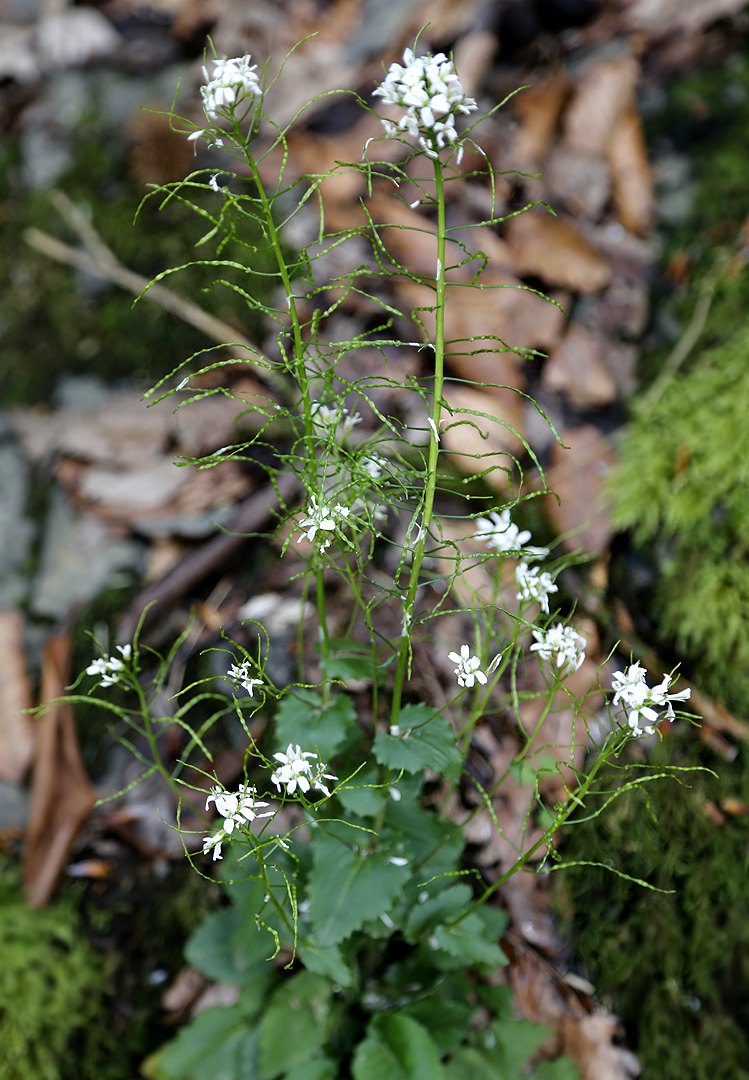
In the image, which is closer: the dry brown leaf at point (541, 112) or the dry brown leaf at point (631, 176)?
the dry brown leaf at point (631, 176)

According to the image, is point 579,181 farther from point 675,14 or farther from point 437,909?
point 437,909

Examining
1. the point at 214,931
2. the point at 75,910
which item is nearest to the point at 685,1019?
the point at 214,931

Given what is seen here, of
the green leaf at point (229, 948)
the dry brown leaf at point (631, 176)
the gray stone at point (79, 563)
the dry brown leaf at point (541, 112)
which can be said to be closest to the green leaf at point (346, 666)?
the green leaf at point (229, 948)

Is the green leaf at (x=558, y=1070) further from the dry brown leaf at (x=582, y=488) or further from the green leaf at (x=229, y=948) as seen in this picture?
the dry brown leaf at (x=582, y=488)

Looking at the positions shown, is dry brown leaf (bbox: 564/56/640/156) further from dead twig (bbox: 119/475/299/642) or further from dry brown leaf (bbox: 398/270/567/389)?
dead twig (bbox: 119/475/299/642)

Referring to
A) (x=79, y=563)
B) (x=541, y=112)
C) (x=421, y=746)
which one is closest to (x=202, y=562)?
(x=79, y=563)

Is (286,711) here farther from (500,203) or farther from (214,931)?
(500,203)
